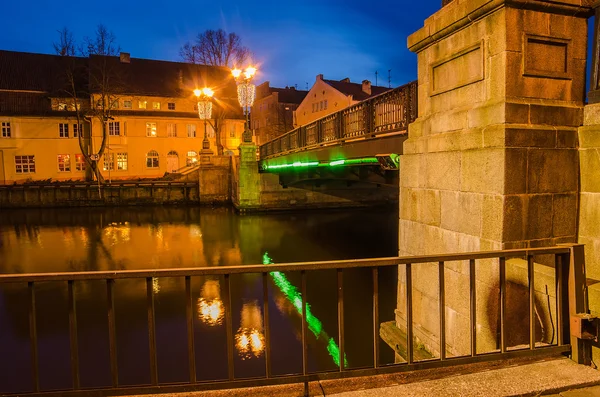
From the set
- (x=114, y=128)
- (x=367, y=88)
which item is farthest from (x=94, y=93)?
(x=367, y=88)

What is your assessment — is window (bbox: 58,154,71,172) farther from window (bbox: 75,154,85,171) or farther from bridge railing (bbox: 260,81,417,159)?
bridge railing (bbox: 260,81,417,159)

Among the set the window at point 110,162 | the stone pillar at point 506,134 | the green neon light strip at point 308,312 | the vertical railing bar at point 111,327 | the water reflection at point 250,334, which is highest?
the window at point 110,162

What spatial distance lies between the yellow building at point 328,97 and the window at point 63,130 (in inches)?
1054

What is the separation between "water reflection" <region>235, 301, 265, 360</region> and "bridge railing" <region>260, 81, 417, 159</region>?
5.44m

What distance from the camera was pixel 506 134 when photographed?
14.9ft

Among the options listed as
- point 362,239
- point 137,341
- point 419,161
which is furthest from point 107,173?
point 419,161

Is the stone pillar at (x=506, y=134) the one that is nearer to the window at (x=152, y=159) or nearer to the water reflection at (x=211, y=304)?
the water reflection at (x=211, y=304)

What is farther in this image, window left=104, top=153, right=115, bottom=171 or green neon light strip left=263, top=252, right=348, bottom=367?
window left=104, top=153, right=115, bottom=171

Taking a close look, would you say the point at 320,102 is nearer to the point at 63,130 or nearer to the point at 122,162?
the point at 122,162

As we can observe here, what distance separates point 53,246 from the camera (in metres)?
21.0

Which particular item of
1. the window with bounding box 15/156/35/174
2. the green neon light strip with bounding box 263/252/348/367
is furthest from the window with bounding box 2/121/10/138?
the green neon light strip with bounding box 263/252/348/367

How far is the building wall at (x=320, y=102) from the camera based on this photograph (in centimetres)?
5136

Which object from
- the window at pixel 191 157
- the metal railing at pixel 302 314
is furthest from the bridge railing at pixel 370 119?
the window at pixel 191 157

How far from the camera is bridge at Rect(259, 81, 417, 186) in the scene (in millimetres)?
9259
